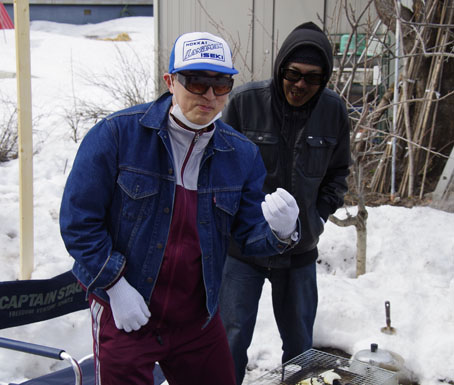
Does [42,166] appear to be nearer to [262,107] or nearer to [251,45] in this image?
[251,45]

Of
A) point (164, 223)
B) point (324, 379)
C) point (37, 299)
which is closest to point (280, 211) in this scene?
point (164, 223)

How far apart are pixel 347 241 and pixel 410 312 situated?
1.51 meters

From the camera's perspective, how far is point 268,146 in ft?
9.81

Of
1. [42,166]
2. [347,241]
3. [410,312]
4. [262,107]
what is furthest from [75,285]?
[42,166]

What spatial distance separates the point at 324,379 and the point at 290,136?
1233 millimetres

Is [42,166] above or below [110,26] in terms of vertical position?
below

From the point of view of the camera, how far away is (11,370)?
3.80 metres

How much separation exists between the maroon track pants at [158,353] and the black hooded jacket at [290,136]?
74cm

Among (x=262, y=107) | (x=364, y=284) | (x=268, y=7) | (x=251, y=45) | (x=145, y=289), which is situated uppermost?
(x=268, y=7)

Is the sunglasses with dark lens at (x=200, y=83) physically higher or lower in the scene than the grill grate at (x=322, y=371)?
higher

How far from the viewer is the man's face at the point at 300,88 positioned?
285cm

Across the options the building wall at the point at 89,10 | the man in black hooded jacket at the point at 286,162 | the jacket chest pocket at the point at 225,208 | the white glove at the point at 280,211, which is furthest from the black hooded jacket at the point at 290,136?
the building wall at the point at 89,10

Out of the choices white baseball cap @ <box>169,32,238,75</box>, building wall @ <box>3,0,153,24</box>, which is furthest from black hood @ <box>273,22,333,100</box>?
building wall @ <box>3,0,153,24</box>

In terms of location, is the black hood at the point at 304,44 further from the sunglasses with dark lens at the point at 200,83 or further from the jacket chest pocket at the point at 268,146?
the sunglasses with dark lens at the point at 200,83
